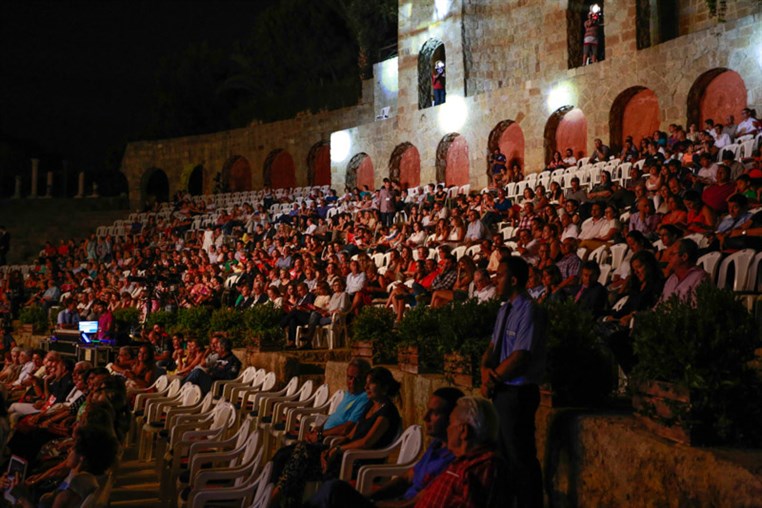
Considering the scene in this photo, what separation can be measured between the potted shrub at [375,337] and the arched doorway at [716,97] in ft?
34.4

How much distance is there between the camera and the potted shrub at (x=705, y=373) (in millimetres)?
3490

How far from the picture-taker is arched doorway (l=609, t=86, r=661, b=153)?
1767cm

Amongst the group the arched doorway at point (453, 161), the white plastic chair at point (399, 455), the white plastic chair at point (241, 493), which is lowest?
the white plastic chair at point (241, 493)

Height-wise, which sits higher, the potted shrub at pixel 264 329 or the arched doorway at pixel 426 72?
the arched doorway at pixel 426 72

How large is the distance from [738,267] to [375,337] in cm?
325

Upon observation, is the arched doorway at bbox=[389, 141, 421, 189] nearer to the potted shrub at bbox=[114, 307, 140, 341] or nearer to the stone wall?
the stone wall

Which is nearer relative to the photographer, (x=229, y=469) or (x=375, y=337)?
(x=229, y=469)

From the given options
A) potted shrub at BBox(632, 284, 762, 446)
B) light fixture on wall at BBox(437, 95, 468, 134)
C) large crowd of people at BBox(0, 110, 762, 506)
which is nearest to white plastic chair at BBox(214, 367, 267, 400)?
large crowd of people at BBox(0, 110, 762, 506)

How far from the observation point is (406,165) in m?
23.7

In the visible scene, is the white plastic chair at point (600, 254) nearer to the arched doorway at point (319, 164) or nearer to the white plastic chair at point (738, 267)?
the white plastic chair at point (738, 267)

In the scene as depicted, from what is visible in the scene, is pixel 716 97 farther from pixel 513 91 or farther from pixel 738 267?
pixel 738 267

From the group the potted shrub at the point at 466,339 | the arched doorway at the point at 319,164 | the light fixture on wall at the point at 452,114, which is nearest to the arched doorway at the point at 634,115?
the light fixture on wall at the point at 452,114

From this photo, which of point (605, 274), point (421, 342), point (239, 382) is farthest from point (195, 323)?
point (421, 342)

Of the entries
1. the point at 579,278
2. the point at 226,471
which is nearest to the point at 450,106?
the point at 579,278
